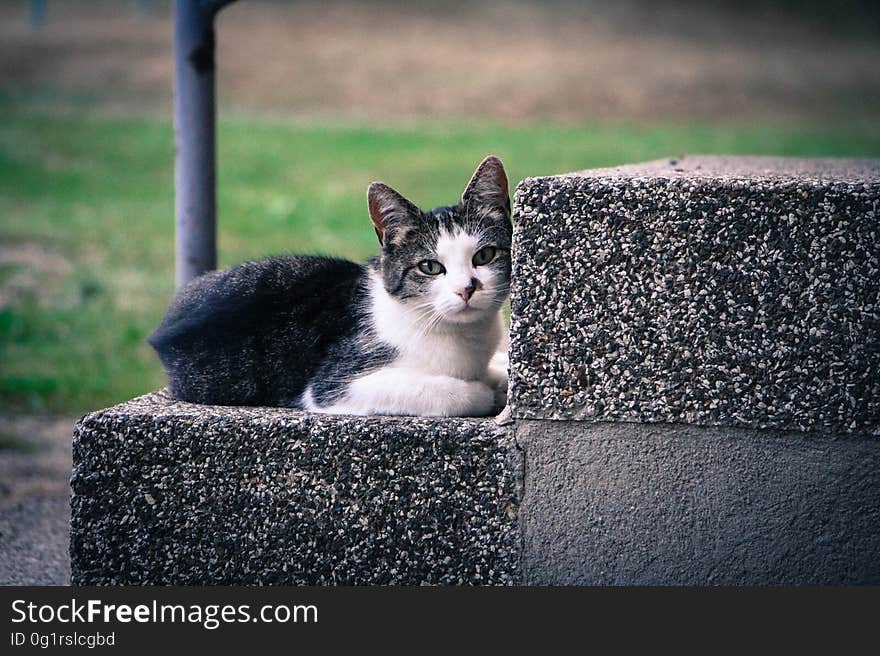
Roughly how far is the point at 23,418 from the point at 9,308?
2.16 metres

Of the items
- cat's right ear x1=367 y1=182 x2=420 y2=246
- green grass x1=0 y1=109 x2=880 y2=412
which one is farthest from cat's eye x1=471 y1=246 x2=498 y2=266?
green grass x1=0 y1=109 x2=880 y2=412

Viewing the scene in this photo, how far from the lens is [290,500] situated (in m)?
2.61

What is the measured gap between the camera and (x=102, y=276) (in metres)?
8.50

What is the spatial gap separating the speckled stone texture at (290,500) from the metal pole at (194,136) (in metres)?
1.19

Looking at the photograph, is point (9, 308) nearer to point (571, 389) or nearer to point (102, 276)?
point (102, 276)

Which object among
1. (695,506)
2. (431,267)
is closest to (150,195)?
(431,267)

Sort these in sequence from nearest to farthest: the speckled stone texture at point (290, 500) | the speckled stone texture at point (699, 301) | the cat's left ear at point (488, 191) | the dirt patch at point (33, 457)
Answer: the speckled stone texture at point (699, 301)
the speckled stone texture at point (290, 500)
the cat's left ear at point (488, 191)
the dirt patch at point (33, 457)

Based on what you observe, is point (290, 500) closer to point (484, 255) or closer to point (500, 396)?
point (500, 396)

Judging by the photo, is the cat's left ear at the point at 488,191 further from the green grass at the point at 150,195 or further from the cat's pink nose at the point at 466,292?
the green grass at the point at 150,195

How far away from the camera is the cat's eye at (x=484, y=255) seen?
2.86 m

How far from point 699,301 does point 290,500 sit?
108 cm

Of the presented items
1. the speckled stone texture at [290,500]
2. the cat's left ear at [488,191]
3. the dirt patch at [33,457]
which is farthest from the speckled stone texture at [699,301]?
the dirt patch at [33,457]

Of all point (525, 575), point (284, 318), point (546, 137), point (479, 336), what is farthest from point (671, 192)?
point (546, 137)

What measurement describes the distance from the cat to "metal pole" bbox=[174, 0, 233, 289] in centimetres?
68
